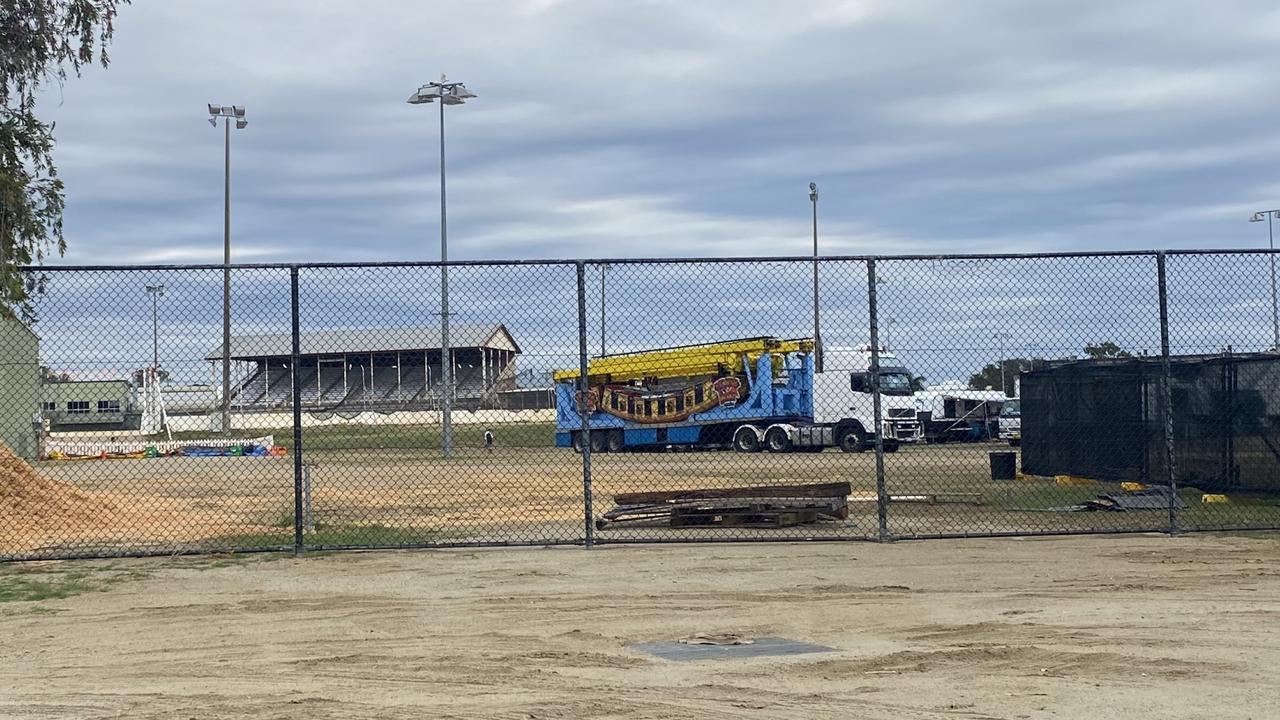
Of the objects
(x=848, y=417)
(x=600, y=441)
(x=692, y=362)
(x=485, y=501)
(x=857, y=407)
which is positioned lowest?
(x=485, y=501)

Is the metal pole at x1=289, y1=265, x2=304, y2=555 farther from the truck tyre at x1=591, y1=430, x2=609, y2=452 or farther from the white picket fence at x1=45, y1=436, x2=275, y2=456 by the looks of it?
the truck tyre at x1=591, y1=430, x2=609, y2=452

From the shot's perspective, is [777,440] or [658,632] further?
[777,440]

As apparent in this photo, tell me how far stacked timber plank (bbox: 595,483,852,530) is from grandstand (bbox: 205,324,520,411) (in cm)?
211

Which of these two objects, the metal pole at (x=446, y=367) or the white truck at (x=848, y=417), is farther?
the white truck at (x=848, y=417)

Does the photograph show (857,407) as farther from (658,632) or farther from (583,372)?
(658,632)

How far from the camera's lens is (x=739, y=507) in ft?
45.1

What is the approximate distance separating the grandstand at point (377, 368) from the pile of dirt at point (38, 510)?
8.45 ft

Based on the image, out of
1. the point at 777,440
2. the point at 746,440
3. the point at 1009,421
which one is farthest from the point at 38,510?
the point at 1009,421

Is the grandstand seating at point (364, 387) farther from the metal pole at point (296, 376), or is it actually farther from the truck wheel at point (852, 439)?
the truck wheel at point (852, 439)

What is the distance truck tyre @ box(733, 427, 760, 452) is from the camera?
3462cm

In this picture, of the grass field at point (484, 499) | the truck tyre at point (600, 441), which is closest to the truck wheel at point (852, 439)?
the truck tyre at point (600, 441)

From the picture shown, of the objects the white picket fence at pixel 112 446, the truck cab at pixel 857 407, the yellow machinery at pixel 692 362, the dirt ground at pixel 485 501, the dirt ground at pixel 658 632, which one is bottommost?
the dirt ground at pixel 658 632

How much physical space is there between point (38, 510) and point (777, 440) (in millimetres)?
22672

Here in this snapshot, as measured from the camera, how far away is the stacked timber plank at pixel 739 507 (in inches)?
541
